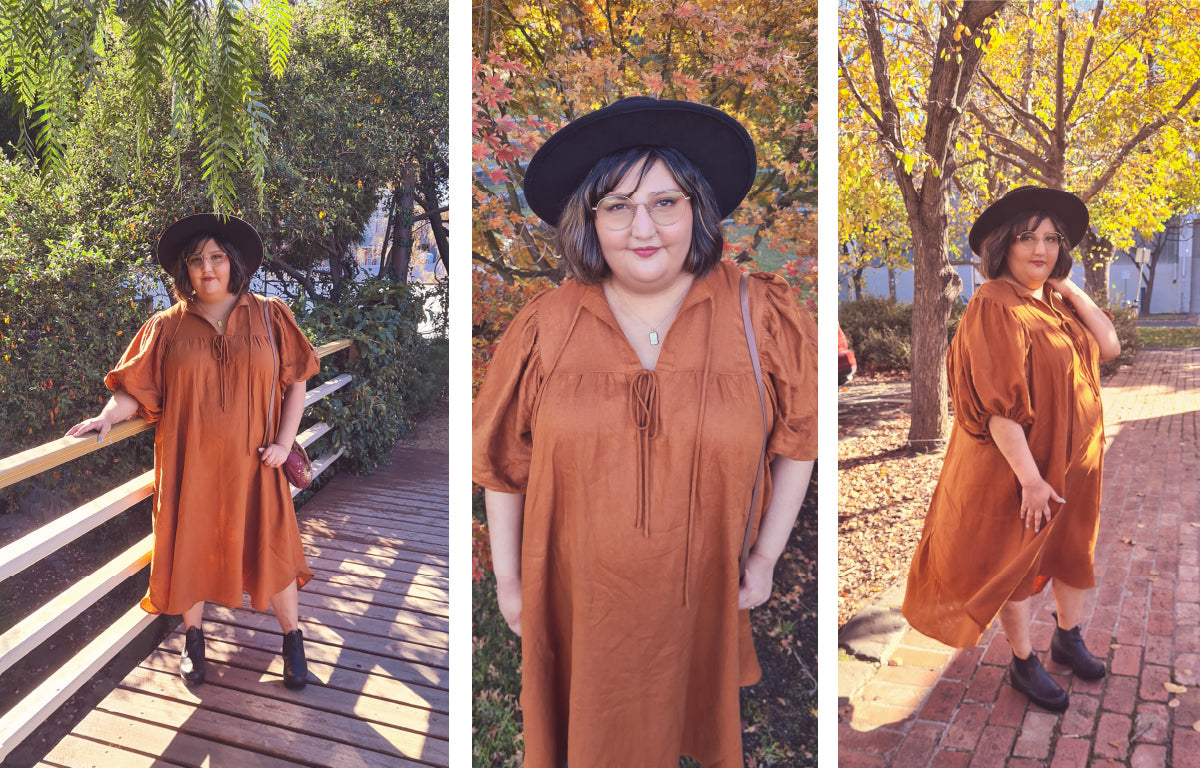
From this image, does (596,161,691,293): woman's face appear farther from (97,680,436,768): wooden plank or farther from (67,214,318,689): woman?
(97,680,436,768): wooden plank

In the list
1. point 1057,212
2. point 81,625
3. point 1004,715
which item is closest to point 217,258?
point 1057,212

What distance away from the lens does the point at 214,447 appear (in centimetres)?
244

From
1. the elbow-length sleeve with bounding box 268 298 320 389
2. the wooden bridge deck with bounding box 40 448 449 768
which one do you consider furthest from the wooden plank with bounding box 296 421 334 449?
the elbow-length sleeve with bounding box 268 298 320 389

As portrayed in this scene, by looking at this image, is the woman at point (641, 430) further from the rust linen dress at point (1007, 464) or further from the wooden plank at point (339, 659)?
the wooden plank at point (339, 659)

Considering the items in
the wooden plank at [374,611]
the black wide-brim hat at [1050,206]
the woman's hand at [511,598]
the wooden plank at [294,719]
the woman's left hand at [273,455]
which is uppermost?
the black wide-brim hat at [1050,206]

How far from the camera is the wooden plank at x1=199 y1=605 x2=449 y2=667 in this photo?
8.96 feet

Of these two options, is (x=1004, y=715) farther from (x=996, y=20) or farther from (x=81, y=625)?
(x=81, y=625)

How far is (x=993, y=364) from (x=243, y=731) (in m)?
2.53

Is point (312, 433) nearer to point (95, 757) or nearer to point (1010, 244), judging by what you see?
point (95, 757)

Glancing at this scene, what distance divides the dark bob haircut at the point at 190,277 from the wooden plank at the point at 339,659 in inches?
→ 52.5

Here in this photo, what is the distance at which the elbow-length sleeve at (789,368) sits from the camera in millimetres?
1452

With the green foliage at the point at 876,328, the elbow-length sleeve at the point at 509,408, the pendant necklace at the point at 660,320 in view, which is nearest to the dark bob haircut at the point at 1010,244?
the pendant necklace at the point at 660,320

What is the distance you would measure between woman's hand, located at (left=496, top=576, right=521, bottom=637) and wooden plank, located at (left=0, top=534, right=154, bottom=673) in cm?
152

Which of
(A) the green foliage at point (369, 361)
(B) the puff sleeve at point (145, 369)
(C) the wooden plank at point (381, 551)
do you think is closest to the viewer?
(B) the puff sleeve at point (145, 369)
